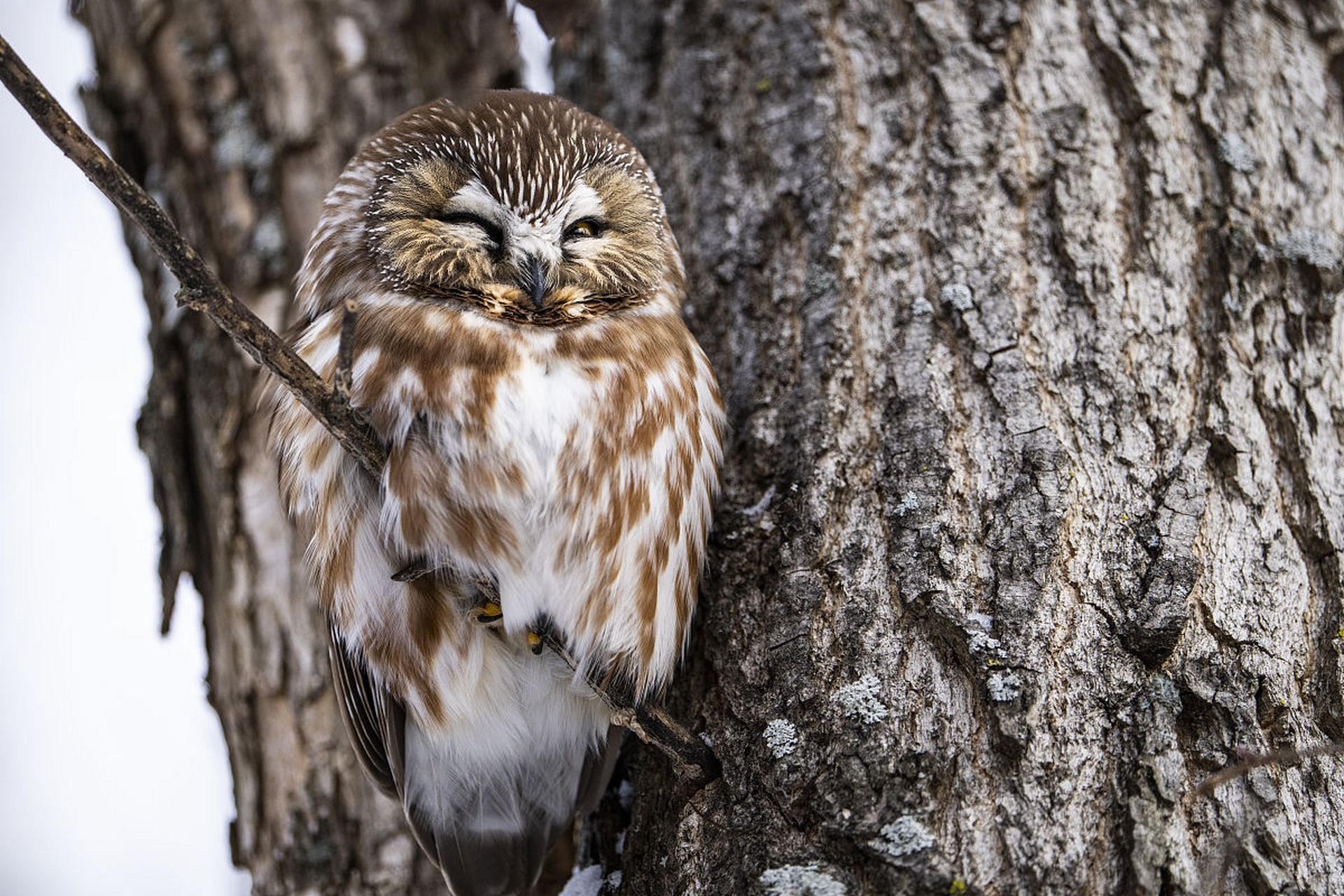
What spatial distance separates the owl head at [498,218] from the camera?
7.54ft

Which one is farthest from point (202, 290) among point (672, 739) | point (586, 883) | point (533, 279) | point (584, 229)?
point (586, 883)

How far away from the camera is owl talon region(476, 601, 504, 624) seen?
2174 mm

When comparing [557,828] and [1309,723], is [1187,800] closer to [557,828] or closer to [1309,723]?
[1309,723]

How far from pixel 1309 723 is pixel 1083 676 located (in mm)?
377

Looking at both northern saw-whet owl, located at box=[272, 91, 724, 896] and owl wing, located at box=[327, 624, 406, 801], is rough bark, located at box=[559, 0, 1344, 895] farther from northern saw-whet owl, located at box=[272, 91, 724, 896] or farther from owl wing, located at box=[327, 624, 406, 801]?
owl wing, located at box=[327, 624, 406, 801]

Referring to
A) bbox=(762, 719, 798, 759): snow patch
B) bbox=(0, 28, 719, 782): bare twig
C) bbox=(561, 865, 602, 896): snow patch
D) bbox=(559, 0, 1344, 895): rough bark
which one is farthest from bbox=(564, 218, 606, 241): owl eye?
bbox=(561, 865, 602, 896): snow patch

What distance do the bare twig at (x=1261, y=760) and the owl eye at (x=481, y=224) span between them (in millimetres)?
1635

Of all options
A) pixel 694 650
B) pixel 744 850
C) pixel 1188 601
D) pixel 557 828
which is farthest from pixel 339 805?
pixel 1188 601

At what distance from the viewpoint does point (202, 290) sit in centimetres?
159

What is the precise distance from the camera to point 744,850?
1948 millimetres

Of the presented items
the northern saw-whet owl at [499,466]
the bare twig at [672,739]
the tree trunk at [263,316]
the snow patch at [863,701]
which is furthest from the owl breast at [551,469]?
the tree trunk at [263,316]

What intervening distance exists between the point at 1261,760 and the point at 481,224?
172 centimetres

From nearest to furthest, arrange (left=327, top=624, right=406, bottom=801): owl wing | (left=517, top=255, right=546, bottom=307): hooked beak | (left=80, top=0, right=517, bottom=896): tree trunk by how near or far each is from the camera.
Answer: (left=517, top=255, right=546, bottom=307): hooked beak, (left=327, top=624, right=406, bottom=801): owl wing, (left=80, top=0, right=517, bottom=896): tree trunk

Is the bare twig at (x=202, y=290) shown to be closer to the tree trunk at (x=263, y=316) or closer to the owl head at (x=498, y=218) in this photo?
the owl head at (x=498, y=218)
